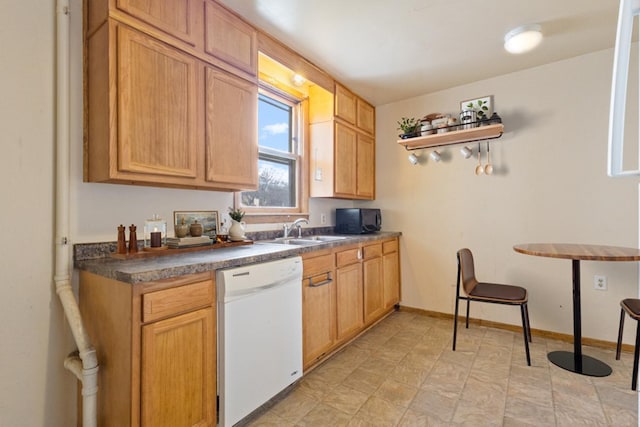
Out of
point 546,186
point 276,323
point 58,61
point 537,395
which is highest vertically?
point 58,61

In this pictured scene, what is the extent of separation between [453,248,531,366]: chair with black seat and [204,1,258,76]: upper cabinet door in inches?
87.4

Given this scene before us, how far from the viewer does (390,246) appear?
3.35 metres

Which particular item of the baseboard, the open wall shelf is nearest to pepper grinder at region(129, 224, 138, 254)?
the open wall shelf

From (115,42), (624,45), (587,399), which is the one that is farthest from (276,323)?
(587,399)

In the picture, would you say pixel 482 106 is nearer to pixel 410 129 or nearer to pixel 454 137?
pixel 454 137

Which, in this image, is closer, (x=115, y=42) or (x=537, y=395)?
(x=115, y=42)

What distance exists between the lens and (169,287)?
1334 millimetres

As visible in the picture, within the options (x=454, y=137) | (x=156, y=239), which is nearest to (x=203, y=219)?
(x=156, y=239)

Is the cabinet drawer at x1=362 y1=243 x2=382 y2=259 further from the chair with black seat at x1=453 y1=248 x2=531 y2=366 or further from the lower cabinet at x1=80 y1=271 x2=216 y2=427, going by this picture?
the lower cabinet at x1=80 y1=271 x2=216 y2=427

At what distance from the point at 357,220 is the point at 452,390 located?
170 cm

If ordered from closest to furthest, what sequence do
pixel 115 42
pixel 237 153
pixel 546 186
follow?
pixel 115 42, pixel 237 153, pixel 546 186

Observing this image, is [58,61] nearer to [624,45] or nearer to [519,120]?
[624,45]

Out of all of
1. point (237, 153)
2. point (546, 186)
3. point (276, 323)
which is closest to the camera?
point (276, 323)

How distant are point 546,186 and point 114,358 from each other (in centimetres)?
336
